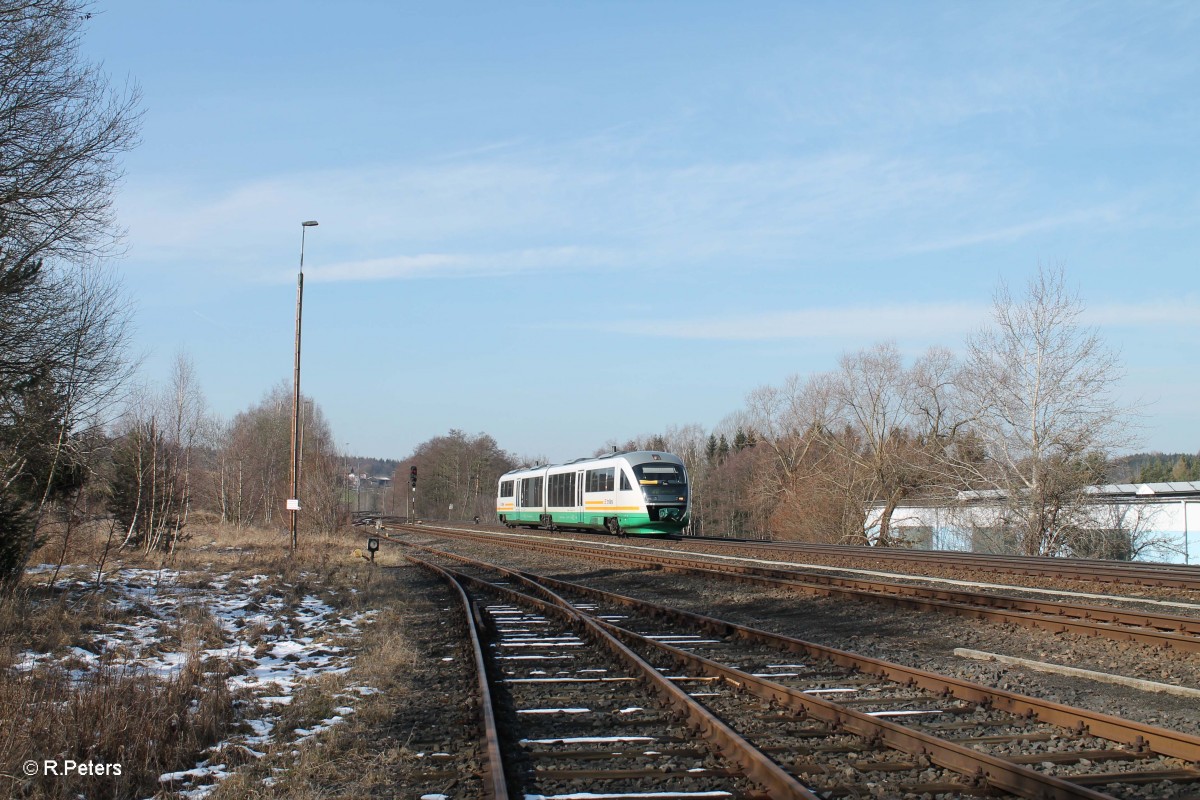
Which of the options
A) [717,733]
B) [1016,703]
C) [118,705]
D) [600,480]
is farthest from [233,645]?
[600,480]

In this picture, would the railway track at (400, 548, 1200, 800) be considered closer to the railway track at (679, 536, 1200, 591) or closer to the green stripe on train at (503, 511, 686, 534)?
the railway track at (679, 536, 1200, 591)

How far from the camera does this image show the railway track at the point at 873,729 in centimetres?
508

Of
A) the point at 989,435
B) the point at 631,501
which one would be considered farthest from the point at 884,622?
the point at 989,435

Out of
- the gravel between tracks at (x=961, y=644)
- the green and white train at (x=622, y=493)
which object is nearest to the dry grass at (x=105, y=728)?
the gravel between tracks at (x=961, y=644)

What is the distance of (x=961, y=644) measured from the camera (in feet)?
34.4

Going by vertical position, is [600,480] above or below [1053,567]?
above

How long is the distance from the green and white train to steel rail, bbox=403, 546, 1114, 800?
21.3m

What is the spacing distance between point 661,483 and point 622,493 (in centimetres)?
158

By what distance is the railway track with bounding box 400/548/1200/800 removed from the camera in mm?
5078

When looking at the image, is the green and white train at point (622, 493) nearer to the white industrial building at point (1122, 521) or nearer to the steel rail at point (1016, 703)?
the white industrial building at point (1122, 521)

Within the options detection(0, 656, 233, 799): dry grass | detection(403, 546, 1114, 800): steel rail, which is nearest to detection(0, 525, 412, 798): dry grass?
detection(0, 656, 233, 799): dry grass

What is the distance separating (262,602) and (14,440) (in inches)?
173

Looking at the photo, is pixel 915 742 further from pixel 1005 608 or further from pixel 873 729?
pixel 1005 608

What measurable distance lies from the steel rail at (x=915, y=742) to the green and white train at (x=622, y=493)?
21.3 metres
